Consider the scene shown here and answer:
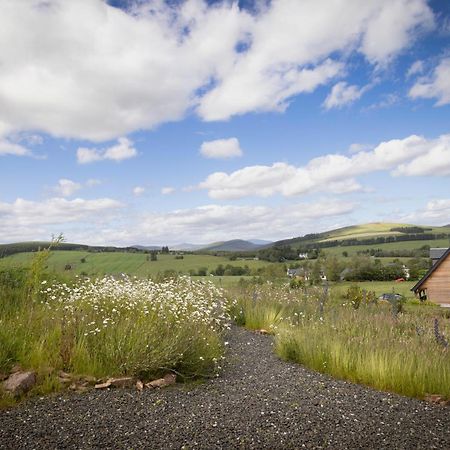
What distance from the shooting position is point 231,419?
181 inches

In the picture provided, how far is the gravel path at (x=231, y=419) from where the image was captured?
4.09m

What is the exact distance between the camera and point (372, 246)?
8050 centimetres

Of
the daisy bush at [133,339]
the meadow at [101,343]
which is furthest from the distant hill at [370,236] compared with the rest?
the meadow at [101,343]

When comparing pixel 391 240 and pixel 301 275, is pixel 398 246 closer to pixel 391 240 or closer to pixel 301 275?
pixel 391 240

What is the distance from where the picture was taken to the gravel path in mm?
4094

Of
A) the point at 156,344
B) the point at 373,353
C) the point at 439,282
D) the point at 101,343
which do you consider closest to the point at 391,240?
the point at 439,282

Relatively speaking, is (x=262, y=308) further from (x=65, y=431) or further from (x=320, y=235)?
(x=320, y=235)

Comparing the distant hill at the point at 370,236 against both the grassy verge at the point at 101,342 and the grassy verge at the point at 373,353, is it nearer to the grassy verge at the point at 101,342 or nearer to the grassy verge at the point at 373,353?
the grassy verge at the point at 373,353

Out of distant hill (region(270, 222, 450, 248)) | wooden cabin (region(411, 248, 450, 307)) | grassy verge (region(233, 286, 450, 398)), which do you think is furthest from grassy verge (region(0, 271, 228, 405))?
distant hill (region(270, 222, 450, 248))

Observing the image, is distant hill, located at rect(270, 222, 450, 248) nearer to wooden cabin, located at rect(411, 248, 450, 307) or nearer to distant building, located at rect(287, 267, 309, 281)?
wooden cabin, located at rect(411, 248, 450, 307)

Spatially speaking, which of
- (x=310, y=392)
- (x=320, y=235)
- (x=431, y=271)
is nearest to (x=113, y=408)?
(x=310, y=392)

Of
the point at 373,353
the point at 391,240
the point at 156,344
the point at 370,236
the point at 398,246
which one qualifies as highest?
the point at 370,236

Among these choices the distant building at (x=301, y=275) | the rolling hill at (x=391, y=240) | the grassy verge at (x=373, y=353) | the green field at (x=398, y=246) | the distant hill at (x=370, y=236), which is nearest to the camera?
the grassy verge at (x=373, y=353)

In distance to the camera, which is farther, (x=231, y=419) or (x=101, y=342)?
(x=101, y=342)
